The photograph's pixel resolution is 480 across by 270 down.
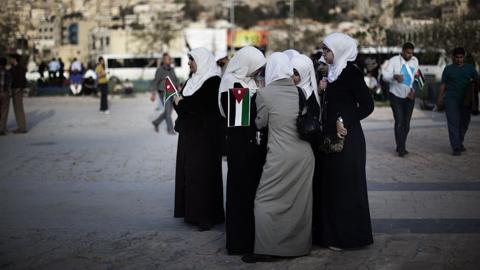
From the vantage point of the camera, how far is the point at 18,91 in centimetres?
1677

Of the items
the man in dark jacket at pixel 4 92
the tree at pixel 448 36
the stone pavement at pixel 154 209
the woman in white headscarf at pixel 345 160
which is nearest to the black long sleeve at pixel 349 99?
the woman in white headscarf at pixel 345 160

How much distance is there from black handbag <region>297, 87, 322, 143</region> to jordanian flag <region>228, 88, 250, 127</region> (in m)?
0.40

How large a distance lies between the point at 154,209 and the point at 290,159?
282 centimetres

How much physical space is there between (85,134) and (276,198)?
11.0 meters

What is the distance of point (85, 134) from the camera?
16375mm

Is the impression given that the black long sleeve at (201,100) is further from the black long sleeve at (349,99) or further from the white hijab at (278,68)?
the black long sleeve at (349,99)

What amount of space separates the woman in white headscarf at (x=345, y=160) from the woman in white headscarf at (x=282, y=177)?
11.5 inches

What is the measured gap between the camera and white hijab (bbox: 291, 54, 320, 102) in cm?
612

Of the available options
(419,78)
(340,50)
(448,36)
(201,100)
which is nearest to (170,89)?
(201,100)

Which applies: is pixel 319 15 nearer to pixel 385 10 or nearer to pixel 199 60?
pixel 385 10

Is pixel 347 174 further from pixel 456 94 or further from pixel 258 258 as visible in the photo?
pixel 456 94

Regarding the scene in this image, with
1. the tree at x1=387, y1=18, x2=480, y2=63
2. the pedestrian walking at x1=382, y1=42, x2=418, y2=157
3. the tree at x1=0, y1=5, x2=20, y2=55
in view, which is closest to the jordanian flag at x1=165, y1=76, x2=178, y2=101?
the pedestrian walking at x1=382, y1=42, x2=418, y2=157

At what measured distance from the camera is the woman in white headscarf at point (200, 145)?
730 centimetres

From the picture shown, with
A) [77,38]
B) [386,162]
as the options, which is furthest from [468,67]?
[77,38]
